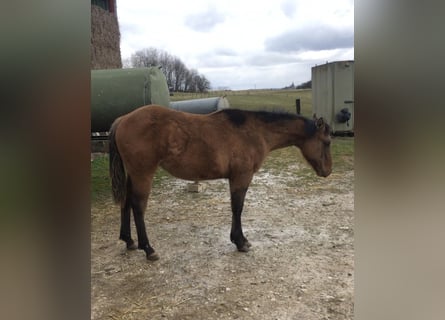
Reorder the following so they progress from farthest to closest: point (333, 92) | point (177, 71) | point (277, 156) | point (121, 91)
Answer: point (277, 156) < point (333, 92) < point (121, 91) < point (177, 71)

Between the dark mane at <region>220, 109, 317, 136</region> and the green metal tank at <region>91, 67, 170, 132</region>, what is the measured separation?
1025mm

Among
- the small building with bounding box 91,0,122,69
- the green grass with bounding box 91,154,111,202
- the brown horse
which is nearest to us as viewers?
the brown horse

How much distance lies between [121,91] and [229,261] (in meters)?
1.83

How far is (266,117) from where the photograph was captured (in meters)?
2.29

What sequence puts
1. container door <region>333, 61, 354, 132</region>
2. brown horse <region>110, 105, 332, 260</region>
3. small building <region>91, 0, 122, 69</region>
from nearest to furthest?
brown horse <region>110, 105, 332, 260</region>
small building <region>91, 0, 122, 69</region>
container door <region>333, 61, 354, 132</region>

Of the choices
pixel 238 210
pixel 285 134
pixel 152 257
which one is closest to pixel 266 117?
pixel 285 134

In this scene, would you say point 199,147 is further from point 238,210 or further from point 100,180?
point 100,180

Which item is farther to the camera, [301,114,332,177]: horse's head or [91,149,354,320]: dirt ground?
[301,114,332,177]: horse's head

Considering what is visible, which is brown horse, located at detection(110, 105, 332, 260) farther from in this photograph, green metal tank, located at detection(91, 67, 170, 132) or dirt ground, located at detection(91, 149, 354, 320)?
green metal tank, located at detection(91, 67, 170, 132)

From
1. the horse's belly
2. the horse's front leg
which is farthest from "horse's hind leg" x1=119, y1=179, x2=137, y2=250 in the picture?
the horse's front leg

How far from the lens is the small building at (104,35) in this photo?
2496 millimetres

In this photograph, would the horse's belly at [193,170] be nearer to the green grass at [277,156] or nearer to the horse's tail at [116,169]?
the horse's tail at [116,169]

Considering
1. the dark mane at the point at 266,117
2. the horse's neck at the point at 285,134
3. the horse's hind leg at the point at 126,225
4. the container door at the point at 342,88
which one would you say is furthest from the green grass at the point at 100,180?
the container door at the point at 342,88

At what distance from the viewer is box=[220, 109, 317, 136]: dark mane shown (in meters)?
2.22
